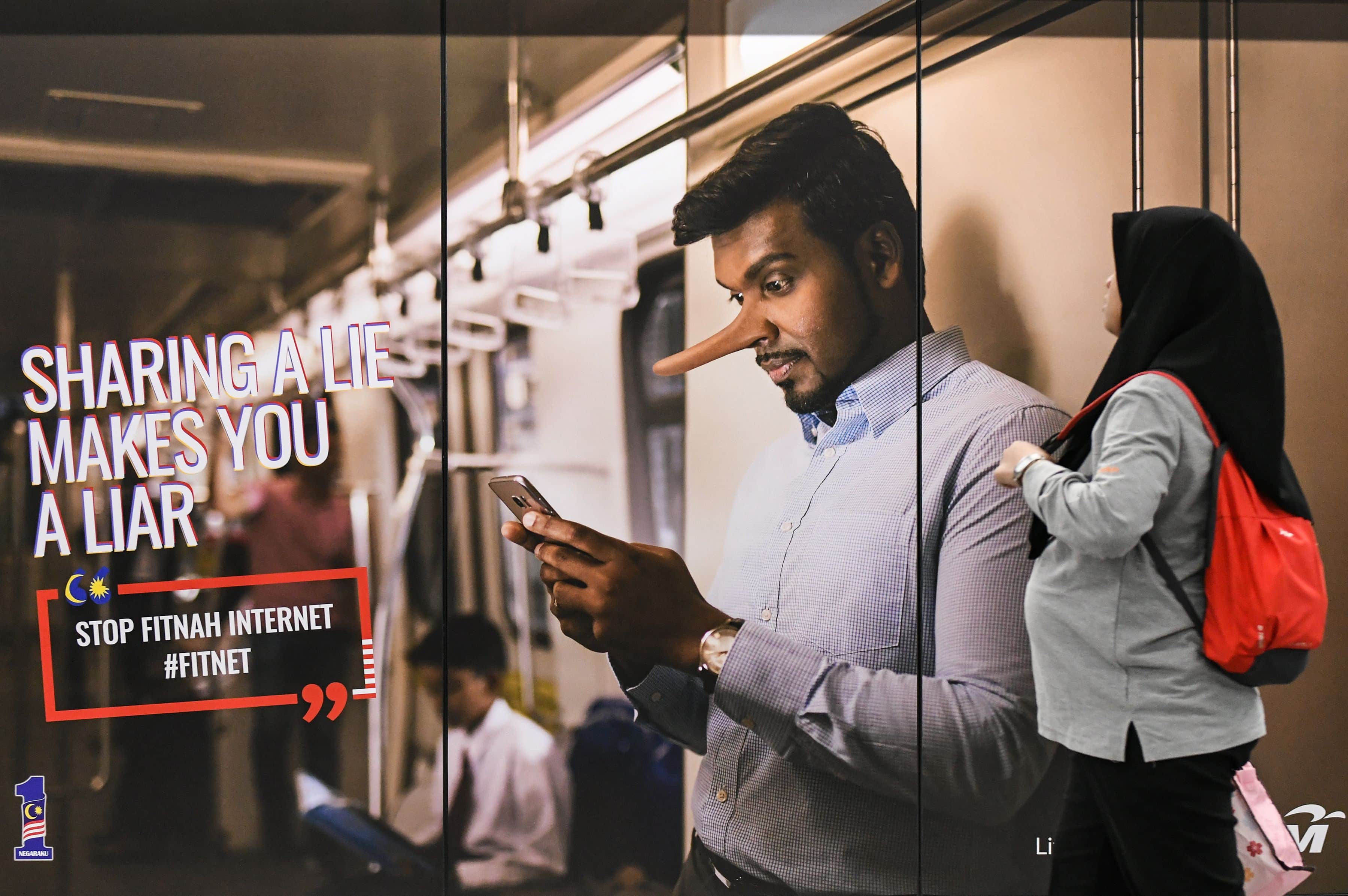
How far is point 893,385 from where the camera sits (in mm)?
2564

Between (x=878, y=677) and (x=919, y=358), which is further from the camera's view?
(x=919, y=358)

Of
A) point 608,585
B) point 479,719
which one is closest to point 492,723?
point 479,719

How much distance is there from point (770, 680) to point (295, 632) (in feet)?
4.07

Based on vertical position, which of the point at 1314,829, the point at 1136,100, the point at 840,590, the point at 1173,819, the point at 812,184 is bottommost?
the point at 1314,829

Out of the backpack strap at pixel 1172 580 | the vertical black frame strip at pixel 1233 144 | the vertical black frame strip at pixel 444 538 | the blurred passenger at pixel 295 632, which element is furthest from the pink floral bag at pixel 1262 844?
the blurred passenger at pixel 295 632

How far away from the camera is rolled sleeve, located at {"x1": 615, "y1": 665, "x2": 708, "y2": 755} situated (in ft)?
8.31

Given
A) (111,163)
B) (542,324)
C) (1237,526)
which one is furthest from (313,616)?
(1237,526)

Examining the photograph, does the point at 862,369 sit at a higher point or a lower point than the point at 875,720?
higher

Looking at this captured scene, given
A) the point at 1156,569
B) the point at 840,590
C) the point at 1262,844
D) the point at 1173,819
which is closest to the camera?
the point at 1173,819

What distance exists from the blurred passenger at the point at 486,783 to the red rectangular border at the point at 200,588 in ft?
0.55

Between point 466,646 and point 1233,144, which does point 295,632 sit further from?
point 1233,144

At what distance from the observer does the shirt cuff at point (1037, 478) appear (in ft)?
6.70

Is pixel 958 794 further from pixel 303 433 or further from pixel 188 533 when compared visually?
pixel 188 533

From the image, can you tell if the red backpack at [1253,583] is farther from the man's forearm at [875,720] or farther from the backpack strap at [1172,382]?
the man's forearm at [875,720]
